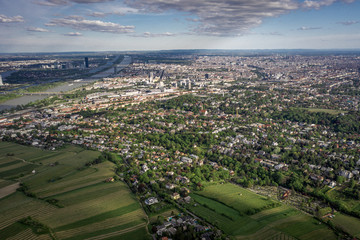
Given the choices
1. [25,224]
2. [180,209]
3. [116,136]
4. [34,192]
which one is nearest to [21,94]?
[116,136]

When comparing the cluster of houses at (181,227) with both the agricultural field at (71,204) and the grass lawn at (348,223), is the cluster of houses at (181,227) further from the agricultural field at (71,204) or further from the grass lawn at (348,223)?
the grass lawn at (348,223)

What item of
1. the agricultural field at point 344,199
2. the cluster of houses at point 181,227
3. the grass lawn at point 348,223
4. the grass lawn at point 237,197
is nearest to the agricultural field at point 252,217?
the grass lawn at point 237,197

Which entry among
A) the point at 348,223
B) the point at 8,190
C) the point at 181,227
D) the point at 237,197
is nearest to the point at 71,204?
the point at 8,190

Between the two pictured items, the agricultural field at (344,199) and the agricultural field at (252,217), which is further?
the agricultural field at (344,199)

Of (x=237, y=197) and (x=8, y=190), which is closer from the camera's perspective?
(x=237, y=197)

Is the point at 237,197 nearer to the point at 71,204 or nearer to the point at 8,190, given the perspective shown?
the point at 71,204

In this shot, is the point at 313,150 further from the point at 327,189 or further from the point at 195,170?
the point at 195,170

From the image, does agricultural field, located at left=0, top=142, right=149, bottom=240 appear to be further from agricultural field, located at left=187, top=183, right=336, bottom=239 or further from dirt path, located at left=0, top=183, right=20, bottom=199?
agricultural field, located at left=187, top=183, right=336, bottom=239
